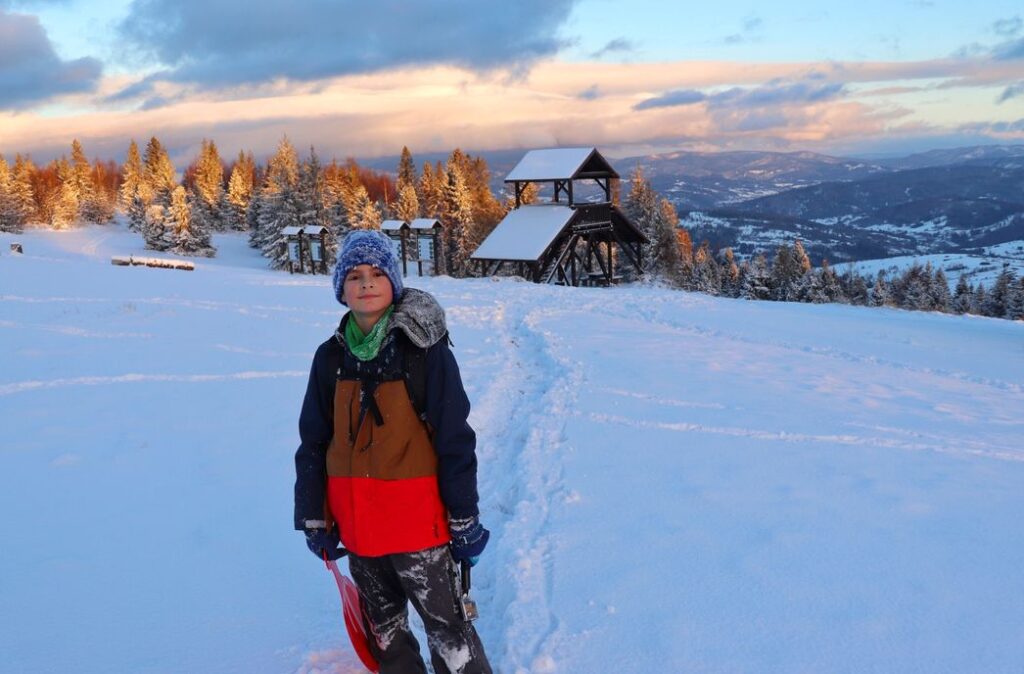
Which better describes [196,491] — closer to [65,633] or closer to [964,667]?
[65,633]

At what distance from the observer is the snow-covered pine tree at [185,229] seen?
49.7 meters

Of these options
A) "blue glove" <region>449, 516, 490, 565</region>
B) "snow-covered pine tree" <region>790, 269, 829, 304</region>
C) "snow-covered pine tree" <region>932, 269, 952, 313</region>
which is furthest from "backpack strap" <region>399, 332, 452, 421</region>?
"snow-covered pine tree" <region>932, 269, 952, 313</region>

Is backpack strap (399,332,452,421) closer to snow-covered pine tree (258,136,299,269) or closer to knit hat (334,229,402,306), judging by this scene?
knit hat (334,229,402,306)

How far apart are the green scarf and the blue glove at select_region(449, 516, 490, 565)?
0.80 m

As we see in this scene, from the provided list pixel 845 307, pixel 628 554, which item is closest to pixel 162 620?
pixel 628 554

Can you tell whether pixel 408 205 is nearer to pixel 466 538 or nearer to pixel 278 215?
pixel 278 215

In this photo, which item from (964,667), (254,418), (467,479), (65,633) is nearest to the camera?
(467,479)

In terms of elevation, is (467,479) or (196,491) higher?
(467,479)

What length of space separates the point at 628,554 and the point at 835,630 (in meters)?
1.27

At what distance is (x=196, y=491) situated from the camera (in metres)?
5.17

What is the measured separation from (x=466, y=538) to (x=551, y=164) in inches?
1202

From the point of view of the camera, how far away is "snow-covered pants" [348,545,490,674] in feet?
9.49

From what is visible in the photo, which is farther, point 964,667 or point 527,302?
point 527,302

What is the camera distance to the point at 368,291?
2.85 meters
